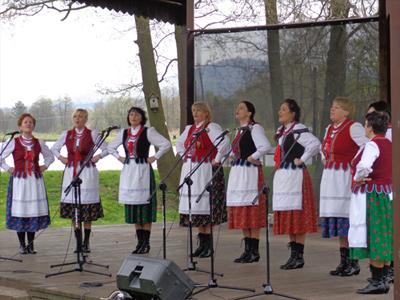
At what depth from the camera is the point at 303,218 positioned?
6559 mm

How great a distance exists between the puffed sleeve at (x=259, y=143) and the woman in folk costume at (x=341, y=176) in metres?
0.73

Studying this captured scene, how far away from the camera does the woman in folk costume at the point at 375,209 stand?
5344 millimetres

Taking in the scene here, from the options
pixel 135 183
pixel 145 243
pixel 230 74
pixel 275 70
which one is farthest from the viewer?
pixel 230 74

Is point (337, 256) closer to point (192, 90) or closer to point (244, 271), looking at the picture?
point (244, 271)

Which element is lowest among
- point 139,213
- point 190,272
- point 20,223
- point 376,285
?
point 190,272

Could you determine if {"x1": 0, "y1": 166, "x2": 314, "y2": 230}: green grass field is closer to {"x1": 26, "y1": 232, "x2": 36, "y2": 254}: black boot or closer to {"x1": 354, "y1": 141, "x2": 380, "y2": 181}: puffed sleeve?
{"x1": 26, "y1": 232, "x2": 36, "y2": 254}: black boot

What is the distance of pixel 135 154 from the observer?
768 centimetres

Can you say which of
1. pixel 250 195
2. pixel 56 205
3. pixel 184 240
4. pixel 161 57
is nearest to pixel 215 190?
pixel 250 195

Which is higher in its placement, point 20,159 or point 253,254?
point 20,159

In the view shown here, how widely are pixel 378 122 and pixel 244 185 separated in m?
1.91

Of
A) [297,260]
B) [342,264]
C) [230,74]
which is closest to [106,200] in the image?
[230,74]

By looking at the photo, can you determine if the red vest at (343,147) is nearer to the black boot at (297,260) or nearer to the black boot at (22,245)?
the black boot at (297,260)

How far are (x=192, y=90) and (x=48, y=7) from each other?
23.8 ft

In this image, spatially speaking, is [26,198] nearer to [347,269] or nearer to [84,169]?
[84,169]
